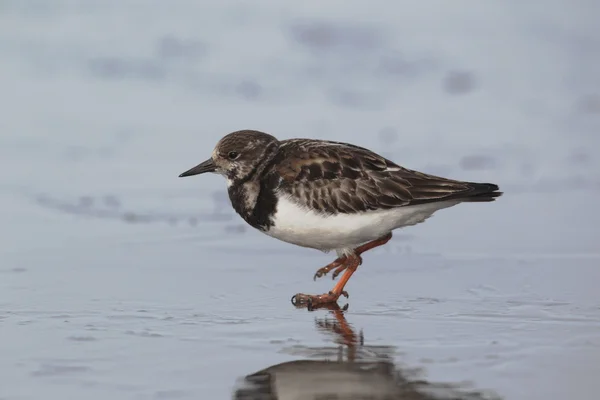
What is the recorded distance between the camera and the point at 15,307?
219 inches

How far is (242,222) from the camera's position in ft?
26.2

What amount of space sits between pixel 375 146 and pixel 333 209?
362 centimetres

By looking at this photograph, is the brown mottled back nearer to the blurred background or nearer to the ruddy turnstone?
the ruddy turnstone

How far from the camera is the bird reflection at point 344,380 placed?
4164 millimetres

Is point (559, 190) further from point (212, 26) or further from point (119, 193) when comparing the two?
point (212, 26)

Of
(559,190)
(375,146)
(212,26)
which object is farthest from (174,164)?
(212,26)

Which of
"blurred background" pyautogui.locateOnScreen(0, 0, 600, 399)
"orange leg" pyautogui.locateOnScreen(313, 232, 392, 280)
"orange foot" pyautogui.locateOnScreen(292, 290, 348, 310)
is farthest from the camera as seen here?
"orange leg" pyautogui.locateOnScreen(313, 232, 392, 280)

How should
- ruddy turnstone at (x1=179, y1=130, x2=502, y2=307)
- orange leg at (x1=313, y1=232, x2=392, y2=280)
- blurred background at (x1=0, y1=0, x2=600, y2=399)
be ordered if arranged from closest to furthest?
blurred background at (x1=0, y1=0, x2=600, y2=399) → ruddy turnstone at (x1=179, y1=130, x2=502, y2=307) → orange leg at (x1=313, y1=232, x2=392, y2=280)

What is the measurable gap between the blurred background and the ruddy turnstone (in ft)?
1.14

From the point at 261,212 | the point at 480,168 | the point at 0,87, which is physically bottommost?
the point at 261,212

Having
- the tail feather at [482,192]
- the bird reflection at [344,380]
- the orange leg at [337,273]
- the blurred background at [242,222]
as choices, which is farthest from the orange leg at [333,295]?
the bird reflection at [344,380]

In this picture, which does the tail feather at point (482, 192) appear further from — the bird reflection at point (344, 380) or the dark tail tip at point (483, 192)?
the bird reflection at point (344, 380)

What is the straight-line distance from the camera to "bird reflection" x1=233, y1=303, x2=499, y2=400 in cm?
416

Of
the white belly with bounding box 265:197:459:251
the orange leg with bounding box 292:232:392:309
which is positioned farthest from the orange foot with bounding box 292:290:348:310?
the white belly with bounding box 265:197:459:251
